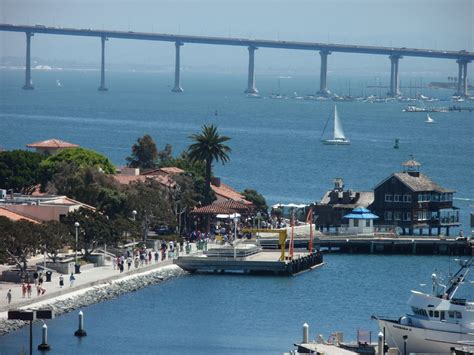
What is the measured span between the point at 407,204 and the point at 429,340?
40034 mm

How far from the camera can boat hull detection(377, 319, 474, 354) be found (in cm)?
5309

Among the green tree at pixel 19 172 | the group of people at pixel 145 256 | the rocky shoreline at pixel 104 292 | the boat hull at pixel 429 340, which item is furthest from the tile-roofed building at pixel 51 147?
the boat hull at pixel 429 340

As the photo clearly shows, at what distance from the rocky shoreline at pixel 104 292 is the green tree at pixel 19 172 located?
1912cm

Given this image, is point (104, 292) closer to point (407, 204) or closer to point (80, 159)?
point (407, 204)

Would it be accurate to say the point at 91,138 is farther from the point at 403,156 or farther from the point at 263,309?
the point at 263,309

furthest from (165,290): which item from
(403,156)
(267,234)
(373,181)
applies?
(403,156)

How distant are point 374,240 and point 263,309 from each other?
2132 centimetres

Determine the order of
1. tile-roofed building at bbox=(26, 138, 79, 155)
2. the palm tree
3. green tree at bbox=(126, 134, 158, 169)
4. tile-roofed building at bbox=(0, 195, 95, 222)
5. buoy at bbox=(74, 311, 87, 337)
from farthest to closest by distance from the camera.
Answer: green tree at bbox=(126, 134, 158, 169)
tile-roofed building at bbox=(26, 138, 79, 155)
the palm tree
tile-roofed building at bbox=(0, 195, 95, 222)
buoy at bbox=(74, 311, 87, 337)

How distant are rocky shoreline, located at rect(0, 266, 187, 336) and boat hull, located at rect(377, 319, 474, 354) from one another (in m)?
13.5

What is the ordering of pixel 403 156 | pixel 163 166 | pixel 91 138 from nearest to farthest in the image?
1. pixel 163 166
2. pixel 403 156
3. pixel 91 138

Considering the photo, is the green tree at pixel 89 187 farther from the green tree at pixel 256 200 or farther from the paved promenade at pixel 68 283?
the green tree at pixel 256 200

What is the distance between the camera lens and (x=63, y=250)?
75812 mm

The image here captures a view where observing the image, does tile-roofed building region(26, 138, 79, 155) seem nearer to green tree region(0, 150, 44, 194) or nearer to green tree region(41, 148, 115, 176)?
green tree region(41, 148, 115, 176)

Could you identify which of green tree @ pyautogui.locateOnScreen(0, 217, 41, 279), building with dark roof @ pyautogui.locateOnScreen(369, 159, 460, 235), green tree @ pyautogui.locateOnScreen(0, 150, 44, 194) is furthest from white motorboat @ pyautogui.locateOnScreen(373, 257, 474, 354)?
green tree @ pyautogui.locateOnScreen(0, 150, 44, 194)
